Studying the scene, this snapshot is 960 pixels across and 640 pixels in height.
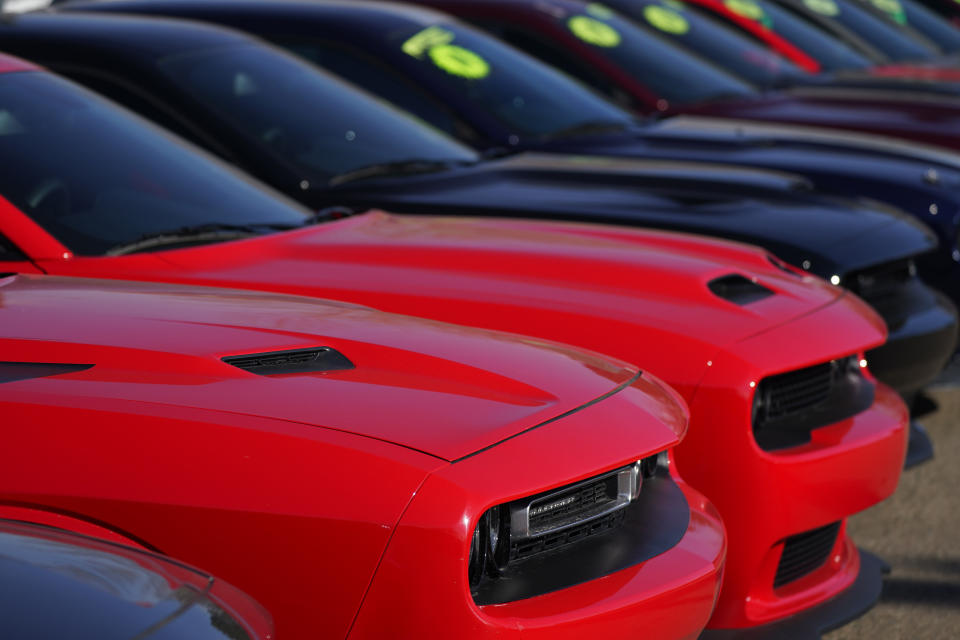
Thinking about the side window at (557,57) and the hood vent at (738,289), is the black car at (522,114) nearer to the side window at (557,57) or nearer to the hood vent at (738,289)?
the side window at (557,57)

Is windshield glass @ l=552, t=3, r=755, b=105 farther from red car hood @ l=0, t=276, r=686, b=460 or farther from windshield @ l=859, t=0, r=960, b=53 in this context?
windshield @ l=859, t=0, r=960, b=53

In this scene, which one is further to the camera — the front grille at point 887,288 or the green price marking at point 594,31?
the green price marking at point 594,31

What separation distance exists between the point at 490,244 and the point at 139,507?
185 cm

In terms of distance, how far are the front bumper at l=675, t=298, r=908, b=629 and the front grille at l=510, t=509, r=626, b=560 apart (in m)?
0.68

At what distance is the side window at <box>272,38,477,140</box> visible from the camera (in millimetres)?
6371

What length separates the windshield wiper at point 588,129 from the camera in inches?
259

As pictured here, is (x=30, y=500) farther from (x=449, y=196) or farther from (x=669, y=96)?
(x=669, y=96)

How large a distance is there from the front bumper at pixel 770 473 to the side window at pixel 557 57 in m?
4.51

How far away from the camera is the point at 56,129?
406 centimetres

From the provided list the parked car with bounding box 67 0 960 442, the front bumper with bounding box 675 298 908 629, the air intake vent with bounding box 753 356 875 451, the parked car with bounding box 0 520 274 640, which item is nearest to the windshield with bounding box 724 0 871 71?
the parked car with bounding box 67 0 960 442

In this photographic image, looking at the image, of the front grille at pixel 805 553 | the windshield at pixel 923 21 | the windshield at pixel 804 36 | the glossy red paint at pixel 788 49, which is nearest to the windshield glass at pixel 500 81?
the front grille at pixel 805 553

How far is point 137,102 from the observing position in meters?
5.12

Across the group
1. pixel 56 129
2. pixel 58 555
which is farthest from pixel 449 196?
pixel 58 555

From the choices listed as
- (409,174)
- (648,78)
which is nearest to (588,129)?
(648,78)
